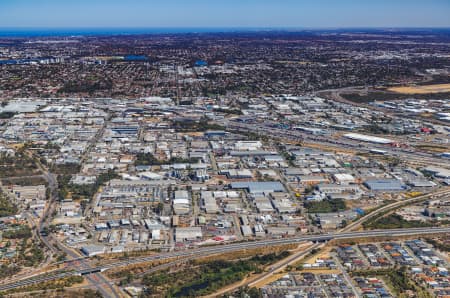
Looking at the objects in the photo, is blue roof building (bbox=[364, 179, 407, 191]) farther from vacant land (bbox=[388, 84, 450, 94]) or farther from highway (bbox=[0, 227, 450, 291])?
vacant land (bbox=[388, 84, 450, 94])

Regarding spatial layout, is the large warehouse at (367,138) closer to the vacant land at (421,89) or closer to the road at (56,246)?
the road at (56,246)

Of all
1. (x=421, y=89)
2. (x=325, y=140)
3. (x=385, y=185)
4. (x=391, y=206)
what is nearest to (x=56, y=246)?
(x=391, y=206)

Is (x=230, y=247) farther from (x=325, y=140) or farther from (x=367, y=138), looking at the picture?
(x=367, y=138)

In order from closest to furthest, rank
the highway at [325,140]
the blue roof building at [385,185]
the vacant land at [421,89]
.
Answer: the blue roof building at [385,185], the highway at [325,140], the vacant land at [421,89]

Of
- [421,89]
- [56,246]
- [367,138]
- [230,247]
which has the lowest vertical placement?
[230,247]

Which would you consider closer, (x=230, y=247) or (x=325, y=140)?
(x=230, y=247)

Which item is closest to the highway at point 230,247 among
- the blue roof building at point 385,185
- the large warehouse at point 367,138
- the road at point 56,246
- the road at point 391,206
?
the road at point 56,246

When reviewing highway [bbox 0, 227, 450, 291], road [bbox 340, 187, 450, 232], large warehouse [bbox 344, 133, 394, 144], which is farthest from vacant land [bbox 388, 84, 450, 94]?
highway [bbox 0, 227, 450, 291]

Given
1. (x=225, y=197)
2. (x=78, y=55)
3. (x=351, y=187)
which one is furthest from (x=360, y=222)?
(x=78, y=55)
